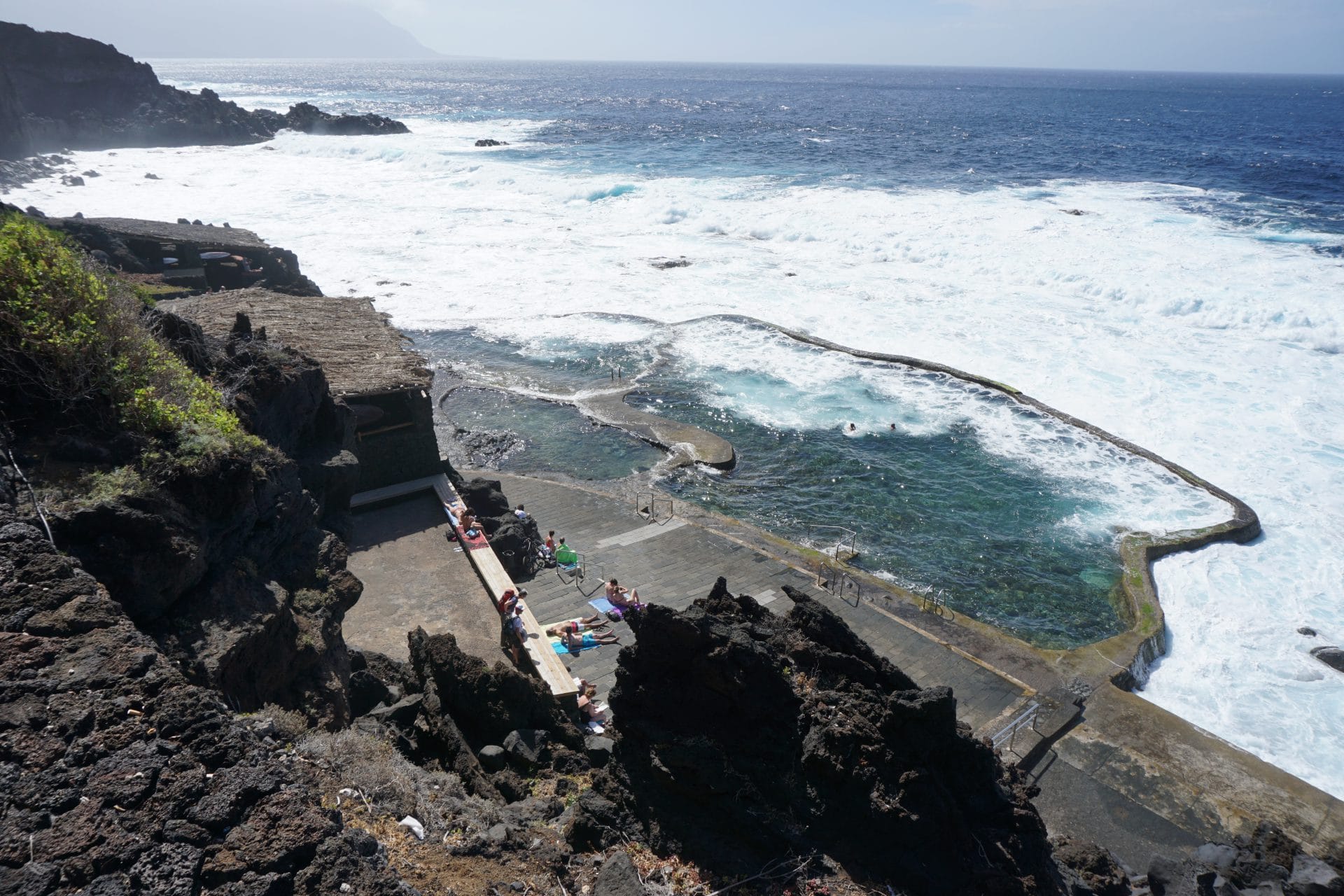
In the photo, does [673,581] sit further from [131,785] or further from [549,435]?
[131,785]

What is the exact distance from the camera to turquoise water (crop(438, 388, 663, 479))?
2059cm

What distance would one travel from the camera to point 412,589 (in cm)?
1265

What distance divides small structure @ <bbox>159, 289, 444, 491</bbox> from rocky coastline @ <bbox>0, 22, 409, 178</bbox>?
78070 millimetres

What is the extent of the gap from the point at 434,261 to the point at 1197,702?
35854 mm

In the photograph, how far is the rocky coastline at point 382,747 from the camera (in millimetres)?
4230

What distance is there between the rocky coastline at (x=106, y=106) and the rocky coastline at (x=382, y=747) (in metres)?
88.1

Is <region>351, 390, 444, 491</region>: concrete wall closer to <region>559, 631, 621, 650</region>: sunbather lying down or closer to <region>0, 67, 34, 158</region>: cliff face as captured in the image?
<region>559, 631, 621, 650</region>: sunbather lying down

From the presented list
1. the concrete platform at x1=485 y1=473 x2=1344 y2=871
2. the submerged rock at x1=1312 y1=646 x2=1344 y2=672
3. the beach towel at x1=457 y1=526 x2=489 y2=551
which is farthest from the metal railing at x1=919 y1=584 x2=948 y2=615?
the beach towel at x1=457 y1=526 x2=489 y2=551

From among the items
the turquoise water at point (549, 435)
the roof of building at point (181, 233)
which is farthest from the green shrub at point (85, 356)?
the roof of building at point (181, 233)

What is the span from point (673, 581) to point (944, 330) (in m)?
19.9

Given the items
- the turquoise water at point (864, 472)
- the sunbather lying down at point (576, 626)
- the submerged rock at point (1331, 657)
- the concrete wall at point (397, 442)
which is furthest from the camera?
the turquoise water at point (864, 472)

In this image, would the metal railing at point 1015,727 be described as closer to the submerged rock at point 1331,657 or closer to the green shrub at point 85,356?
the submerged rock at point 1331,657

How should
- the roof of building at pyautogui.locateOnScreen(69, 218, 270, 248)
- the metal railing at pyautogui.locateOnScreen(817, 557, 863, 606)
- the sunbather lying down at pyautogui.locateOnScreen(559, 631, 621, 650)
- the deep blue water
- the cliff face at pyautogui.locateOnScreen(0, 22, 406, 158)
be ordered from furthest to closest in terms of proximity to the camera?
the cliff face at pyautogui.locateOnScreen(0, 22, 406, 158) < the deep blue water < the roof of building at pyautogui.locateOnScreen(69, 218, 270, 248) < the metal railing at pyautogui.locateOnScreen(817, 557, 863, 606) < the sunbather lying down at pyautogui.locateOnScreen(559, 631, 621, 650)

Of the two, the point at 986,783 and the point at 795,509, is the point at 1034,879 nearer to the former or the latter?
the point at 986,783
